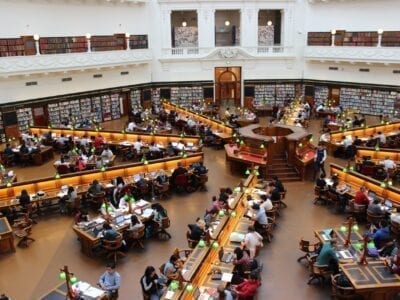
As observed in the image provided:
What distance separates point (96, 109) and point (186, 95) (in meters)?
6.11

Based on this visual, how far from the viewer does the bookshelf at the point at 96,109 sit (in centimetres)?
2359

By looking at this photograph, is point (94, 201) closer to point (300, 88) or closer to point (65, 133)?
point (65, 133)

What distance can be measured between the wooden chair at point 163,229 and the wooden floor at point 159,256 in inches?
8.7

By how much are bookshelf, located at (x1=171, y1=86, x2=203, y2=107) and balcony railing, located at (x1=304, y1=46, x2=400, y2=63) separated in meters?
7.30

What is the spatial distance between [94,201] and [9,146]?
23.2ft

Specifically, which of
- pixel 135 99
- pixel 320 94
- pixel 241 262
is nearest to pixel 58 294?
pixel 241 262

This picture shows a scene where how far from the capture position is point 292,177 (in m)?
14.5

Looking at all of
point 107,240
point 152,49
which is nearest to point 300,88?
point 152,49

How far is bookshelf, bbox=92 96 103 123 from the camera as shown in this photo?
77.4 ft

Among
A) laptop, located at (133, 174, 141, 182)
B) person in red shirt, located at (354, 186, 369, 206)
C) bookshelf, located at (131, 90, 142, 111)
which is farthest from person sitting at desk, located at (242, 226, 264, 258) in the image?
bookshelf, located at (131, 90, 142, 111)

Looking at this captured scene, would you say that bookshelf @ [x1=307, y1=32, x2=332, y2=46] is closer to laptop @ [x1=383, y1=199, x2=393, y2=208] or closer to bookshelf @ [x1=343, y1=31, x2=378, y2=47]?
bookshelf @ [x1=343, y1=31, x2=378, y2=47]

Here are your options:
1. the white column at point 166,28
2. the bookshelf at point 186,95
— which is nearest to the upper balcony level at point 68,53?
the white column at point 166,28

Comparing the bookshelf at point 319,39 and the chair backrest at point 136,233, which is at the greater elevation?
the bookshelf at point 319,39

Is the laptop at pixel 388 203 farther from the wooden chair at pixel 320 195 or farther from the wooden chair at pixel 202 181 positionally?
the wooden chair at pixel 202 181
